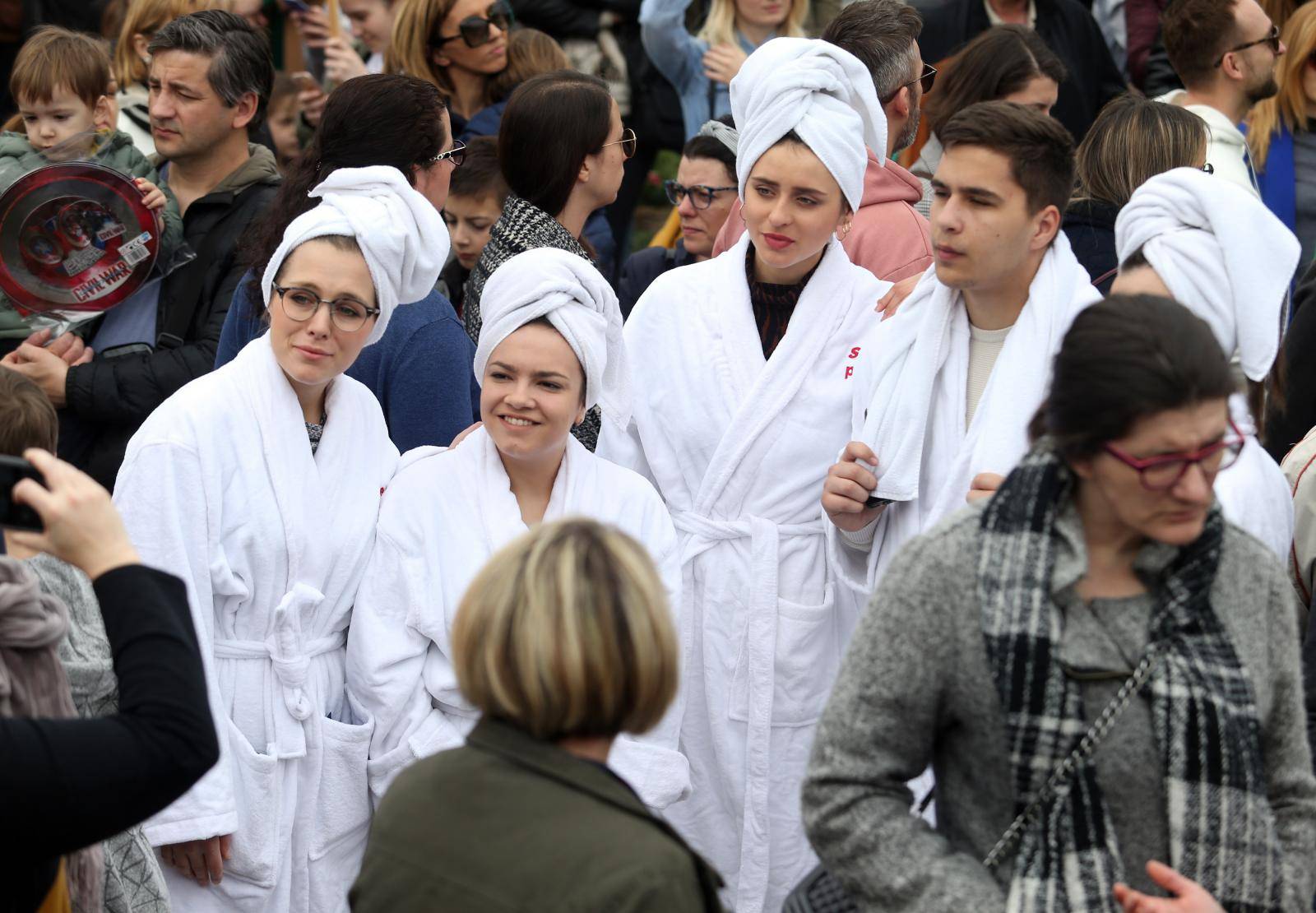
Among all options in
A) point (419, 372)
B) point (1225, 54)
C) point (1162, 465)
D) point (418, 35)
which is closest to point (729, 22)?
point (418, 35)

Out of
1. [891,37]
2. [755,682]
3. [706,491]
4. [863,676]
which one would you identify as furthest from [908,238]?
[863,676]

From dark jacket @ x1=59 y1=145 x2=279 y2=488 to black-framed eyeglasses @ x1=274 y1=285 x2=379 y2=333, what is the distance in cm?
131

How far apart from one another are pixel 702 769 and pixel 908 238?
5.51 ft

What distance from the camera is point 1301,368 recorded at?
441 cm

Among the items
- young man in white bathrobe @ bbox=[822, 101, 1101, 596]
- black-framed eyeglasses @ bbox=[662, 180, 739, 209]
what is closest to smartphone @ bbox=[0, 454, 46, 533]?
young man in white bathrobe @ bbox=[822, 101, 1101, 596]

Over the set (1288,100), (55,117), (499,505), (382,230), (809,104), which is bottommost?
(499,505)

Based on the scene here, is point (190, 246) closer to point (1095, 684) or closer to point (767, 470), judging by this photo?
point (767, 470)

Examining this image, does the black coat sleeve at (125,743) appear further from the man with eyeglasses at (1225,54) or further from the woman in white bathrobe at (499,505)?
the man with eyeglasses at (1225,54)

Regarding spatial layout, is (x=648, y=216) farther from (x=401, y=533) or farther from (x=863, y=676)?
(x=863, y=676)

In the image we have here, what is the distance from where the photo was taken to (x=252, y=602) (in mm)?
3438

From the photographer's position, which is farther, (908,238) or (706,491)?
(908,238)

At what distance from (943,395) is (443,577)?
45.9 inches

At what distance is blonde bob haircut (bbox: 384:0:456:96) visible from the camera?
6402mm

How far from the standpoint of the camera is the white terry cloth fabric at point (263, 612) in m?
3.33
